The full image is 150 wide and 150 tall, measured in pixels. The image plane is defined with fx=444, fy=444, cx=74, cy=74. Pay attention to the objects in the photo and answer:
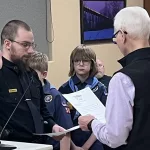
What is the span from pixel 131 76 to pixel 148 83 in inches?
3.6

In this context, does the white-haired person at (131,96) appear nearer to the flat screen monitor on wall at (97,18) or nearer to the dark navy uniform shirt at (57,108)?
the dark navy uniform shirt at (57,108)

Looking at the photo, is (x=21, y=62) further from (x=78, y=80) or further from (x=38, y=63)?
(x=78, y=80)

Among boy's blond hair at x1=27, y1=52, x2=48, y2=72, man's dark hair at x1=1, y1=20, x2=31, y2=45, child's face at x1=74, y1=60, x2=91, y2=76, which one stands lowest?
child's face at x1=74, y1=60, x2=91, y2=76

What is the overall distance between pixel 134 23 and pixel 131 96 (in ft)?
1.16

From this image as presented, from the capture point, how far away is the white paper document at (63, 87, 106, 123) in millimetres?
2489

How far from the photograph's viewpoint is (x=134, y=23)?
2084mm

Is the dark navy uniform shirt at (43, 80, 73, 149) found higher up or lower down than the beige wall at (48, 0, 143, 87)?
lower down

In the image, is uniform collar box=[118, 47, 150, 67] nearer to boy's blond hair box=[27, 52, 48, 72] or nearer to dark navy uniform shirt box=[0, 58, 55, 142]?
dark navy uniform shirt box=[0, 58, 55, 142]

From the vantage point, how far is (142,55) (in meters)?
2.09

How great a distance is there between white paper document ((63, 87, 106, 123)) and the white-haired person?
377 millimetres

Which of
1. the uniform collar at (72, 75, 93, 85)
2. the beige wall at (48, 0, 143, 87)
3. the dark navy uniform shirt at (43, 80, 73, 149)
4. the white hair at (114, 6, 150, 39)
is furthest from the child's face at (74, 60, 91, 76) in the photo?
the white hair at (114, 6, 150, 39)

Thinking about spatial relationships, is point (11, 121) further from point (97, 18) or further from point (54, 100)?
point (97, 18)

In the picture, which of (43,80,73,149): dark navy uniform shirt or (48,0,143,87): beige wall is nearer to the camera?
(43,80,73,149): dark navy uniform shirt

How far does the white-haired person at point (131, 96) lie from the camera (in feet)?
6.50
